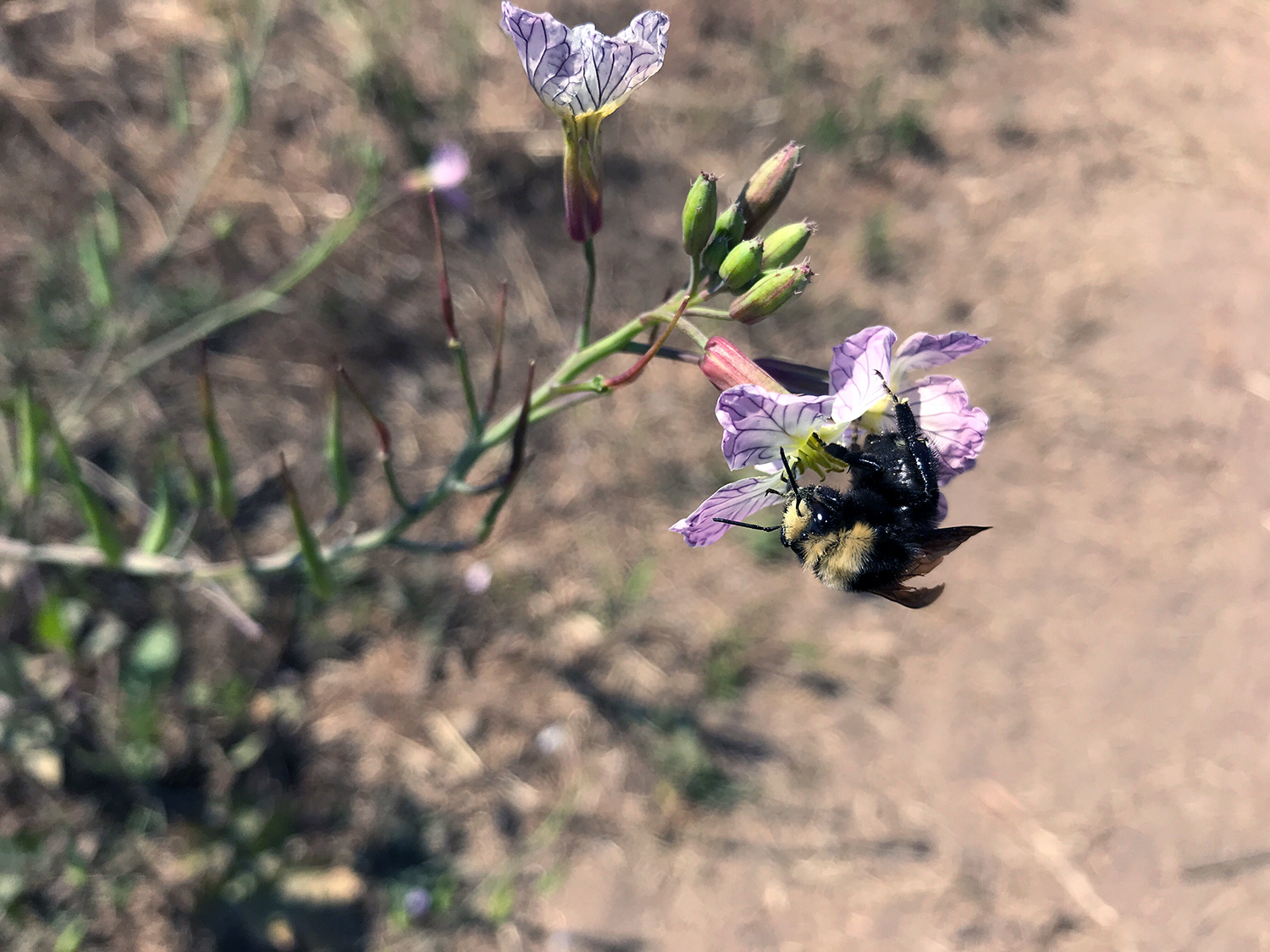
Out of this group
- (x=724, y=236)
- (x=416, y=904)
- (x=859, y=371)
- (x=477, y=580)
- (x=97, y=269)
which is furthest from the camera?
(x=477, y=580)

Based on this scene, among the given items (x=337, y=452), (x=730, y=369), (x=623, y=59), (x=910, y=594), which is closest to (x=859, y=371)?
(x=730, y=369)

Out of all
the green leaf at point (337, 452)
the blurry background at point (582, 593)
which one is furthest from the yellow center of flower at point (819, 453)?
the blurry background at point (582, 593)

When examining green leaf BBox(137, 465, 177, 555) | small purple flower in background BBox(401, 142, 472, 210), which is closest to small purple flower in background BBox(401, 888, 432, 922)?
green leaf BBox(137, 465, 177, 555)

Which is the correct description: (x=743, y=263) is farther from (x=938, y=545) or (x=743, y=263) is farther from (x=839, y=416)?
(x=938, y=545)

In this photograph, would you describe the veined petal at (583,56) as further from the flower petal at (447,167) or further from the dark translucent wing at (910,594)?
the flower petal at (447,167)

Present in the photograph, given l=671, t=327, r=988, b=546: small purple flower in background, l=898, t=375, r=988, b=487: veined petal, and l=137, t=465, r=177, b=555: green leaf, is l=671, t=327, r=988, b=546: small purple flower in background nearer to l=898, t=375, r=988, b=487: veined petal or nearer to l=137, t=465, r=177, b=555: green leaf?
l=898, t=375, r=988, b=487: veined petal

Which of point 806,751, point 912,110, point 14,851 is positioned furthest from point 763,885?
point 912,110
